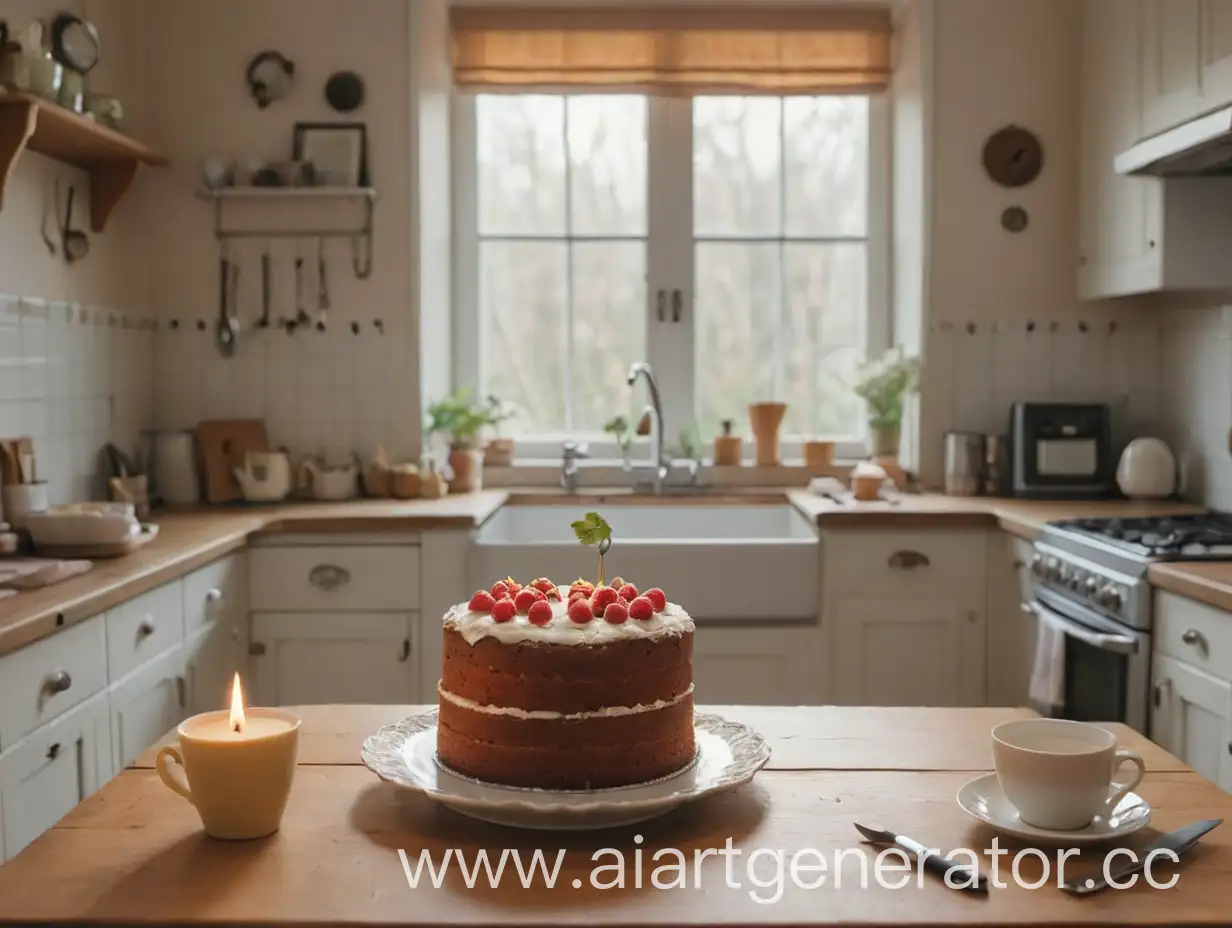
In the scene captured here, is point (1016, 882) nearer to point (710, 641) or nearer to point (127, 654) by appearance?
point (127, 654)

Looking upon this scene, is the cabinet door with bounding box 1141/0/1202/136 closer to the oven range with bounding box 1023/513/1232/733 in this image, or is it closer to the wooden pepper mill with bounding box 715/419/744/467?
the oven range with bounding box 1023/513/1232/733

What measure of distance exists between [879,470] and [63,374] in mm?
2126

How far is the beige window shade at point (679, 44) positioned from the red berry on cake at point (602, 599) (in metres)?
3.01

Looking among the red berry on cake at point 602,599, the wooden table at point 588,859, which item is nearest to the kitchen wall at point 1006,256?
the wooden table at point 588,859

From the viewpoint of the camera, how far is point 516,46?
13.2ft

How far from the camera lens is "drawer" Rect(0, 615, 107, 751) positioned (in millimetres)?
1926

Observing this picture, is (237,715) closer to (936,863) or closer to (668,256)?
(936,863)

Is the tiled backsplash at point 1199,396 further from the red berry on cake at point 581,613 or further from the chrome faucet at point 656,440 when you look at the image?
the red berry on cake at point 581,613

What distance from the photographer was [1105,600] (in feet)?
8.39

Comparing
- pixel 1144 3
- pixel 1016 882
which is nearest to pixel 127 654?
pixel 1016 882

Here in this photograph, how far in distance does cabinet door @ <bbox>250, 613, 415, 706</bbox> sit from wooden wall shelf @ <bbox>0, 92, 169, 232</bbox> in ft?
3.81

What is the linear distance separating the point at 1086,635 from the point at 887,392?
1385 millimetres

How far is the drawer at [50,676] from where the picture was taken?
1926mm

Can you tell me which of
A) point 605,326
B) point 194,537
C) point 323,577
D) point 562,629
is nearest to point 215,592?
point 194,537
